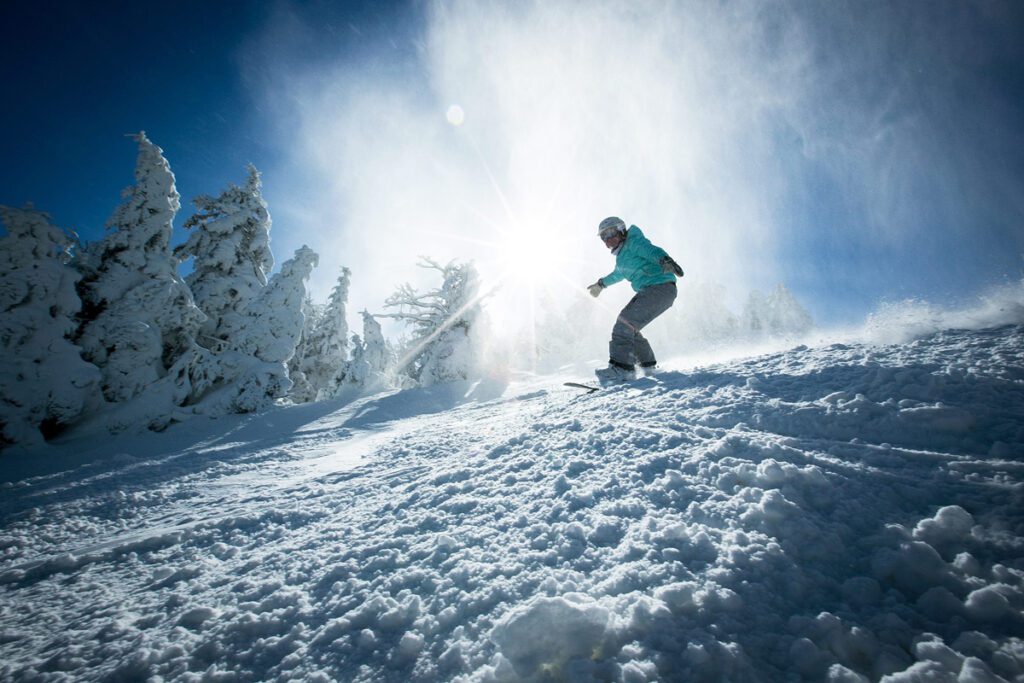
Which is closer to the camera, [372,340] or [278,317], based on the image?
[278,317]

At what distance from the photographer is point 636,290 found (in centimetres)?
571

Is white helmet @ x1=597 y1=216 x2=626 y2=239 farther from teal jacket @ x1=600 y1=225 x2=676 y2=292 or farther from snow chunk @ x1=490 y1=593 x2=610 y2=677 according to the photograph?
snow chunk @ x1=490 y1=593 x2=610 y2=677

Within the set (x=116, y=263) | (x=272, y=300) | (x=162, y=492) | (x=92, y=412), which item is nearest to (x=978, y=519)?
(x=162, y=492)

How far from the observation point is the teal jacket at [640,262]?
17.8 feet

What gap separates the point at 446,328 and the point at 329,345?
12434 mm

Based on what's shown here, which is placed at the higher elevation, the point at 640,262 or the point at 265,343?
A: the point at 640,262

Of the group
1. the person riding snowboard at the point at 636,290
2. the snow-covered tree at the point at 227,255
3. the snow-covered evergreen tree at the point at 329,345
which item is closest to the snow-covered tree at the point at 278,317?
the snow-covered tree at the point at 227,255

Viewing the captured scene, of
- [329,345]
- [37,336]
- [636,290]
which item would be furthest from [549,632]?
[329,345]

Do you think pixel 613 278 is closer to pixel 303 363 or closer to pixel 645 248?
pixel 645 248

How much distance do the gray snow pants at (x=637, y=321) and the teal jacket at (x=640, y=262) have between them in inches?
4.6

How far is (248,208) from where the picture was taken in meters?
16.5

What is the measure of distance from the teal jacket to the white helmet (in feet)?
0.59

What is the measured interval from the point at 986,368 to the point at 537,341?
38.6m

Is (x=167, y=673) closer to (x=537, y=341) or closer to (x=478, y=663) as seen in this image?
(x=478, y=663)
